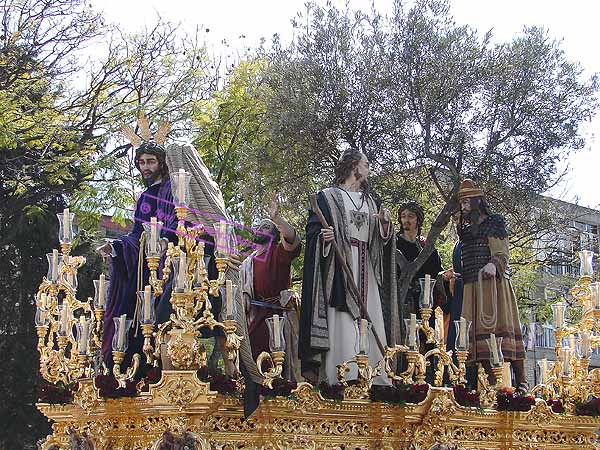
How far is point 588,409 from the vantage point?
1041 centimetres

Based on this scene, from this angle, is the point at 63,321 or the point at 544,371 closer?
the point at 63,321

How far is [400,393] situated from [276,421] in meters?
1.15

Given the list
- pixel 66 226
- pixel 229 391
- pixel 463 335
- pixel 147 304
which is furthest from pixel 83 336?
pixel 463 335

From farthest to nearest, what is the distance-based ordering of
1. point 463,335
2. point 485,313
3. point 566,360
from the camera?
A: point 485,313, point 566,360, point 463,335

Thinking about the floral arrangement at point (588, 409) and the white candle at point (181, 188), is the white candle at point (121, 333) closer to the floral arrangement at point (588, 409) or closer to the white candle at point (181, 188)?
the white candle at point (181, 188)

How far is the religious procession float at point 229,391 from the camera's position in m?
7.89

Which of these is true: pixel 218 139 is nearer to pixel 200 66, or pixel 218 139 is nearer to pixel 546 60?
pixel 200 66

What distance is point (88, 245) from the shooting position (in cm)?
1973

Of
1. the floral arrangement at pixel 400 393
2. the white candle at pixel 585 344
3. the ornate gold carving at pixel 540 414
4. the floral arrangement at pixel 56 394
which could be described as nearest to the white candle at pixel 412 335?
the floral arrangement at pixel 400 393

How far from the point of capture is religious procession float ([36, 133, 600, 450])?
789 cm

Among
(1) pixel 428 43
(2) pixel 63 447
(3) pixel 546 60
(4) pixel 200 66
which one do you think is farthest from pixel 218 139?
(2) pixel 63 447

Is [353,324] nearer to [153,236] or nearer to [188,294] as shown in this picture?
[188,294]

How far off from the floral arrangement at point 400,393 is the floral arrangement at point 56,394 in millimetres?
2712

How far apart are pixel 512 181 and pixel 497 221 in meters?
7.34
